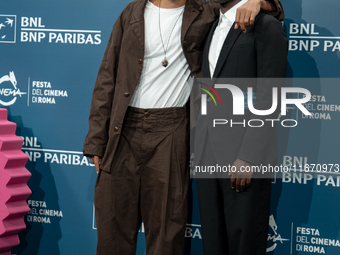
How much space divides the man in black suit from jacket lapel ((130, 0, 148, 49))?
14.1 inches

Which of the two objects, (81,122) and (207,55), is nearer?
(207,55)

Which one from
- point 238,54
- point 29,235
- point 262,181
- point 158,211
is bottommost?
point 29,235

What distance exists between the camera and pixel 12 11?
3035 millimetres

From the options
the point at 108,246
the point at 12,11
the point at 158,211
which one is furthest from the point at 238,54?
the point at 12,11

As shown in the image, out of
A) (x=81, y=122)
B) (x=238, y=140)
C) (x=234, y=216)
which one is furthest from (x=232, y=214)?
(x=81, y=122)

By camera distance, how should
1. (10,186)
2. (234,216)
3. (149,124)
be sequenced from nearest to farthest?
(234,216), (149,124), (10,186)

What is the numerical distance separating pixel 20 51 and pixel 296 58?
1.92m

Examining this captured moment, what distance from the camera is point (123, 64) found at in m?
2.26

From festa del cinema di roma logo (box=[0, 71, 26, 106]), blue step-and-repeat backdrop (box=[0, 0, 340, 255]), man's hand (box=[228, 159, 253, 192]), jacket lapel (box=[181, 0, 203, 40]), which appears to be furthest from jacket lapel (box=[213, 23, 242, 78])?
festa del cinema di roma logo (box=[0, 71, 26, 106])

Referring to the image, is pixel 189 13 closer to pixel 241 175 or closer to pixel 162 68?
pixel 162 68

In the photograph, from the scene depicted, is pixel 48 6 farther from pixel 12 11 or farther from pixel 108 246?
pixel 108 246

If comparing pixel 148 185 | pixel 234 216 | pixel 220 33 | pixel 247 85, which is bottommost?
pixel 234 216

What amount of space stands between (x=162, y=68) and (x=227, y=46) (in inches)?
15.6

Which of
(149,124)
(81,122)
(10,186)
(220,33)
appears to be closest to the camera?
(220,33)
